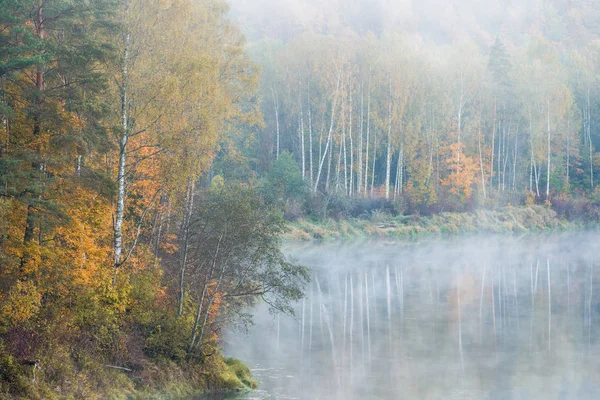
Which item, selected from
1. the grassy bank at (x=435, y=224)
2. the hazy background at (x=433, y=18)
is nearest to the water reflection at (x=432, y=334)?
the grassy bank at (x=435, y=224)

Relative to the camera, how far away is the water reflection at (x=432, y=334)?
68.6 feet

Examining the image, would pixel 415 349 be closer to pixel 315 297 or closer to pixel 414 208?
pixel 315 297

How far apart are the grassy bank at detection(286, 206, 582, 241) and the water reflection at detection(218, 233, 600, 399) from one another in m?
9.13

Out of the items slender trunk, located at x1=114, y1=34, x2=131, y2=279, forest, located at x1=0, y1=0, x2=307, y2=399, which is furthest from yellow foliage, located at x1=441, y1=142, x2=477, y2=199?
slender trunk, located at x1=114, y1=34, x2=131, y2=279

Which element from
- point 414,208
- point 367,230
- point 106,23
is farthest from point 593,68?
point 106,23

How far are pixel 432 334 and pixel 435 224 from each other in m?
35.4

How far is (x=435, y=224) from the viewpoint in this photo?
203 ft

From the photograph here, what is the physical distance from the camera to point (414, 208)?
63.2m

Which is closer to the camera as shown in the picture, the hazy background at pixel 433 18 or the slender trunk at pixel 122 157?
the slender trunk at pixel 122 157

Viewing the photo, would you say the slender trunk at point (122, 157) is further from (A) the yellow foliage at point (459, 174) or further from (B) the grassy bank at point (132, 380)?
(A) the yellow foliage at point (459, 174)

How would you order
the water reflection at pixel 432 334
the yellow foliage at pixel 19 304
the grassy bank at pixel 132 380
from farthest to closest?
the water reflection at pixel 432 334
the yellow foliage at pixel 19 304
the grassy bank at pixel 132 380

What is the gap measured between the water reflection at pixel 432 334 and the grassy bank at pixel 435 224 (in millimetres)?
9130

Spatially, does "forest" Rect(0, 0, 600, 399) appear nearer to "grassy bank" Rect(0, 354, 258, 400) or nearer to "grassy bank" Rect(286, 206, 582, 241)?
"grassy bank" Rect(0, 354, 258, 400)

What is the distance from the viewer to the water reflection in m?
20.9
